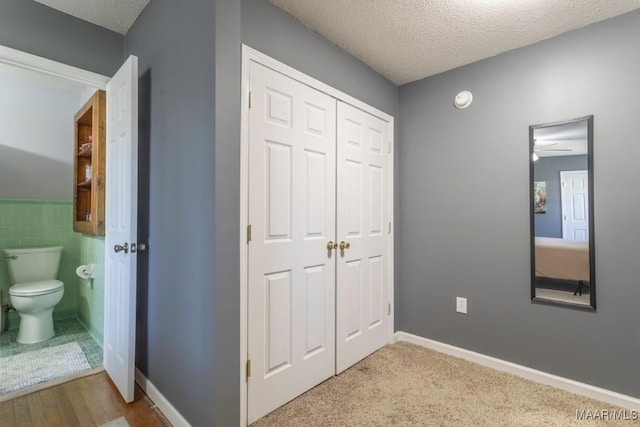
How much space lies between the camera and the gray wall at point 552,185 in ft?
6.48

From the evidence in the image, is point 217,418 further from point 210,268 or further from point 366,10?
point 366,10

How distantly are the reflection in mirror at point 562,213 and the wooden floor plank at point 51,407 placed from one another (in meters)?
2.97

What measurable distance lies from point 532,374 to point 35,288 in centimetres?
395

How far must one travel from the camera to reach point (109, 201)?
2.06 meters

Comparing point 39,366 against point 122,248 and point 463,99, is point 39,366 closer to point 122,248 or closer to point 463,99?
point 122,248

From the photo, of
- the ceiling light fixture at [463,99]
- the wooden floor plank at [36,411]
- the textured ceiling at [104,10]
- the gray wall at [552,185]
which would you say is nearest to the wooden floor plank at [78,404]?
the wooden floor plank at [36,411]

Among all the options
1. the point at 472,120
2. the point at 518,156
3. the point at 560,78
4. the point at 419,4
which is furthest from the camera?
the point at 472,120

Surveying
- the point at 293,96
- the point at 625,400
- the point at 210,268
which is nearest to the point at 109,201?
the point at 210,268

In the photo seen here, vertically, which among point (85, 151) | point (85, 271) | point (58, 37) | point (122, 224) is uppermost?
point (58, 37)

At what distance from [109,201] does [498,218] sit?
2.78m

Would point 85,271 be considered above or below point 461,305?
above

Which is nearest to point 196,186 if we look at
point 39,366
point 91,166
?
point 91,166

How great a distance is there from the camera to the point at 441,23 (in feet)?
6.16

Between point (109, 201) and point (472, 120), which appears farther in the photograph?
point (472, 120)
